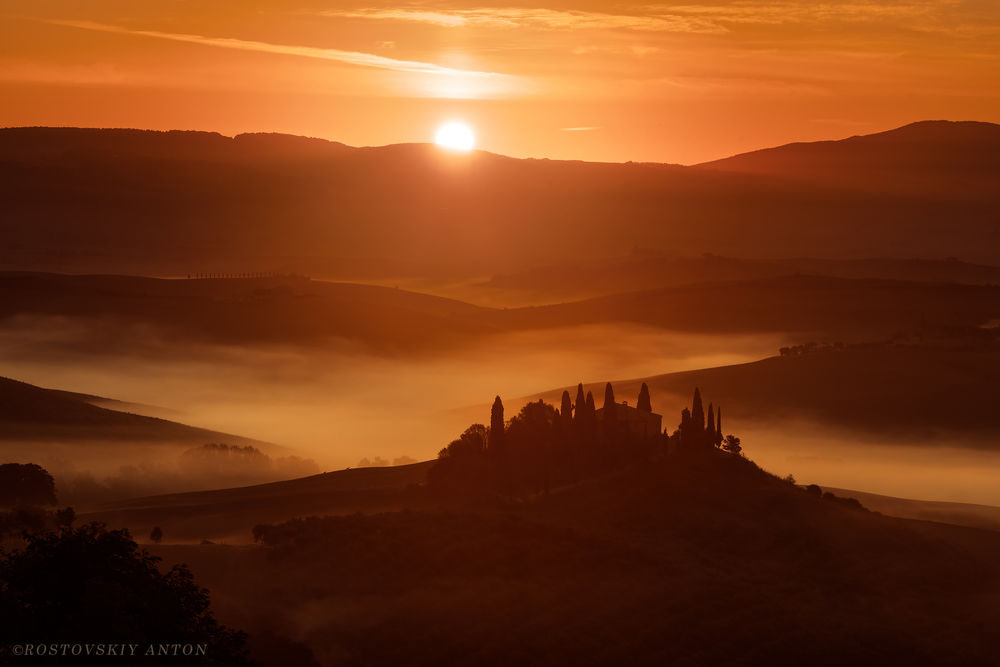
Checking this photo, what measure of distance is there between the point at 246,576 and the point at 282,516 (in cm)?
1961

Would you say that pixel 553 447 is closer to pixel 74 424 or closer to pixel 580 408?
pixel 580 408

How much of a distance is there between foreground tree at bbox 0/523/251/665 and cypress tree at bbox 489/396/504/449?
46226mm

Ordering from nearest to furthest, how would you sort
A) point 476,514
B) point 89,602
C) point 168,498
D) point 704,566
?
point 89,602, point 704,566, point 476,514, point 168,498

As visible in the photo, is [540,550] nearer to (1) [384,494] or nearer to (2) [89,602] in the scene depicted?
(1) [384,494]

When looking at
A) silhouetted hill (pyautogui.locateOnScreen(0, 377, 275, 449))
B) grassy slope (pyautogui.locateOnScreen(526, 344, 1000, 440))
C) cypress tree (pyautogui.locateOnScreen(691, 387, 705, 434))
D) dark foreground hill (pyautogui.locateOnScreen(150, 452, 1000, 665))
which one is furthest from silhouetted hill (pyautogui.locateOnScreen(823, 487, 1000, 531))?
silhouetted hill (pyautogui.locateOnScreen(0, 377, 275, 449))

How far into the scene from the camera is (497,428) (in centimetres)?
8381

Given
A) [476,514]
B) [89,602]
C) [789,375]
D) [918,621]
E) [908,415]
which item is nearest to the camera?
[89,602]

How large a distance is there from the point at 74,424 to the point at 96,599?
109 meters

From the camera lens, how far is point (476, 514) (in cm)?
7519

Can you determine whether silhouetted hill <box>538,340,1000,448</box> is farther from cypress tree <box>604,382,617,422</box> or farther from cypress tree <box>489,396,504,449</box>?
cypress tree <box>489,396,504,449</box>

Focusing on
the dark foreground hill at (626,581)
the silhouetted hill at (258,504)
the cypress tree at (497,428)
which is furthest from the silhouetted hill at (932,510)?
Result: the silhouetted hill at (258,504)

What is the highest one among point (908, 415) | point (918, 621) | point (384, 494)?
point (908, 415)

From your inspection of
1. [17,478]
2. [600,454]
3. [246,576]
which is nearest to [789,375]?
[600,454]

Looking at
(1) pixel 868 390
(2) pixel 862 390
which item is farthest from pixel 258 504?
(1) pixel 868 390
